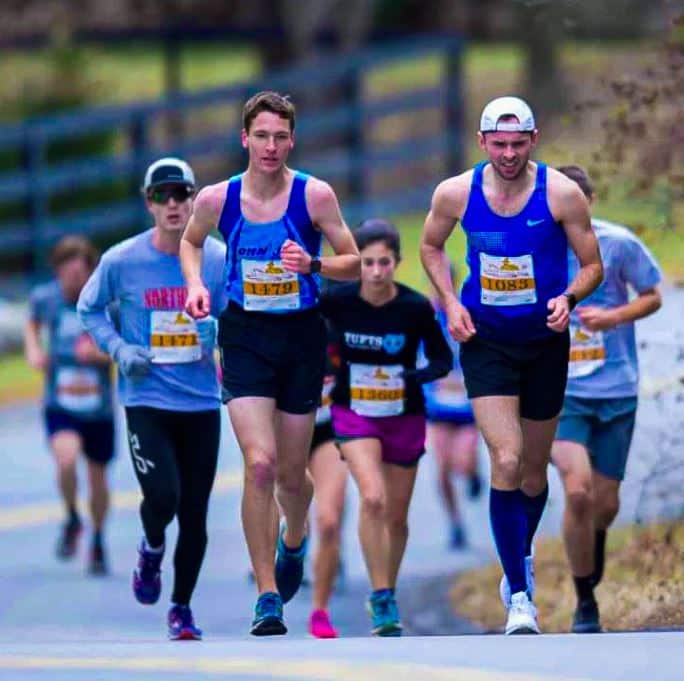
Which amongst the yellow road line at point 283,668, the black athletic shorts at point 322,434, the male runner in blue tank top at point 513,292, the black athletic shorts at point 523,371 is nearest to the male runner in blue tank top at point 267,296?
the male runner in blue tank top at point 513,292

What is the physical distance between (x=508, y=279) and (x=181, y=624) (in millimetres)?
2559

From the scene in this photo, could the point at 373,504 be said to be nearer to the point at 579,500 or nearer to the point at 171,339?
the point at 579,500

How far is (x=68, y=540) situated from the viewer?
52.6 feet

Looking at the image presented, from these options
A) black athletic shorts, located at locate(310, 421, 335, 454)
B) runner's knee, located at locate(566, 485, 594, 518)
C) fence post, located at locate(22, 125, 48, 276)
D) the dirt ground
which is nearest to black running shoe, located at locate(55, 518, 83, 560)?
the dirt ground

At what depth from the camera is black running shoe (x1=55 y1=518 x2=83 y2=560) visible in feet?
52.5

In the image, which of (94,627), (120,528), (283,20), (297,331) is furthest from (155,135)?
Result: (297,331)

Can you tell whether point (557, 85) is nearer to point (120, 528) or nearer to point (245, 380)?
point (120, 528)

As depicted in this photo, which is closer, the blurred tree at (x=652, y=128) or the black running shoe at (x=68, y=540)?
the blurred tree at (x=652, y=128)

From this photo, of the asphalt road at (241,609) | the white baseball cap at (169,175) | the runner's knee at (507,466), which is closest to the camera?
the asphalt road at (241,609)

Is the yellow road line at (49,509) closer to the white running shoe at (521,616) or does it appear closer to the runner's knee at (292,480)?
the runner's knee at (292,480)

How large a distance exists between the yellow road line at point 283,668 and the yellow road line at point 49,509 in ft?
25.9

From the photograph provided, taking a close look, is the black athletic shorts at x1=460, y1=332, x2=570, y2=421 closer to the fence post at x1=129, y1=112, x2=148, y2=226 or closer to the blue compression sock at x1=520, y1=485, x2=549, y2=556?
the blue compression sock at x1=520, y1=485, x2=549, y2=556

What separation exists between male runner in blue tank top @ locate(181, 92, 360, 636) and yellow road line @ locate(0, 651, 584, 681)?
119cm

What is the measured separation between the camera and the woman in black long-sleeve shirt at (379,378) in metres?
11.7
